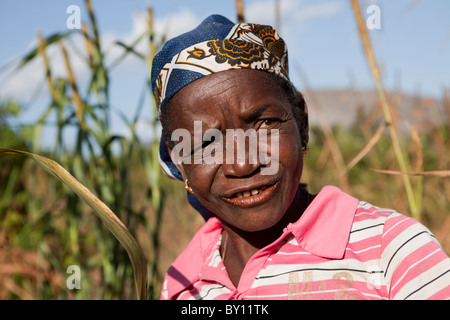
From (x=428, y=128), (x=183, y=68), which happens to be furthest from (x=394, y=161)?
Answer: (x=183, y=68)

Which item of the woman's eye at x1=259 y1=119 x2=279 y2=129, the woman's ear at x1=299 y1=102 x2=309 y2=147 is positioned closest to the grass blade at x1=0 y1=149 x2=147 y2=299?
the woman's eye at x1=259 y1=119 x2=279 y2=129

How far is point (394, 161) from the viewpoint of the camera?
2717 millimetres

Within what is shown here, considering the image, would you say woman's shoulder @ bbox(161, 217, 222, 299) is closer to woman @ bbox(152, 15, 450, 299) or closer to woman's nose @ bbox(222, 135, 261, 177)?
woman @ bbox(152, 15, 450, 299)

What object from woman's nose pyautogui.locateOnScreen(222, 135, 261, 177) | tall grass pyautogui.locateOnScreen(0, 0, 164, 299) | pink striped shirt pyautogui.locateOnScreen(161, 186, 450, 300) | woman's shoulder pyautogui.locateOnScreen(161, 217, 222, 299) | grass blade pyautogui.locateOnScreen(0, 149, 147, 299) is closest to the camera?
grass blade pyautogui.locateOnScreen(0, 149, 147, 299)

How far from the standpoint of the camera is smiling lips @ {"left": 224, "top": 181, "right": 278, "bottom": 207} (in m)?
0.97

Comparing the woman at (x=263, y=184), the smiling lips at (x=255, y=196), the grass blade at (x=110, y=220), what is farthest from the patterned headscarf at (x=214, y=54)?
the grass blade at (x=110, y=220)

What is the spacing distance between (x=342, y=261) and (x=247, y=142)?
1.04ft

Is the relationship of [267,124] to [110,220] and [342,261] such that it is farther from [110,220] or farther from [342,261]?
[110,220]

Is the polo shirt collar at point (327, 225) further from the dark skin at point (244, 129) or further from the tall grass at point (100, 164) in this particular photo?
the tall grass at point (100, 164)

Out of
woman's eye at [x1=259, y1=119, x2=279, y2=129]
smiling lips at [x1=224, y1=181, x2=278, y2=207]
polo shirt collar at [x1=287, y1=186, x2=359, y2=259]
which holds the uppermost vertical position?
woman's eye at [x1=259, y1=119, x2=279, y2=129]

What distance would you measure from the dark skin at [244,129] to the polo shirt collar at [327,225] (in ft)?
0.19

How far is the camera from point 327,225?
3.35 feet

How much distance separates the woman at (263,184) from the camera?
925mm

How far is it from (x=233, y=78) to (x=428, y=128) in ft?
7.88
